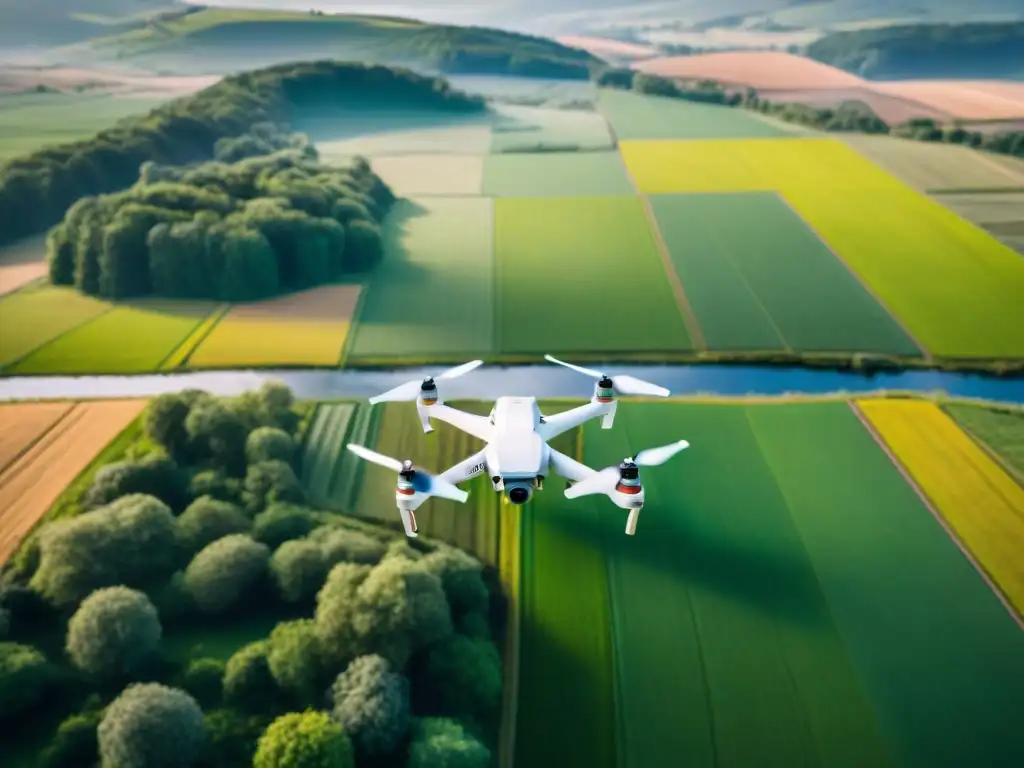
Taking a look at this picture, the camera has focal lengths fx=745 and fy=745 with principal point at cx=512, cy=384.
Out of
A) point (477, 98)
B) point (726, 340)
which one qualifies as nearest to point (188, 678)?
point (726, 340)

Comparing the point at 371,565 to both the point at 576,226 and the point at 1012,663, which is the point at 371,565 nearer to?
the point at 1012,663

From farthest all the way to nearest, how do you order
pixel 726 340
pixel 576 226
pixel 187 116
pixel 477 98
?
pixel 477 98 → pixel 187 116 → pixel 576 226 → pixel 726 340

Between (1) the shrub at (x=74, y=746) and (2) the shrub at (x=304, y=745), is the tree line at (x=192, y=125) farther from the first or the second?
(2) the shrub at (x=304, y=745)

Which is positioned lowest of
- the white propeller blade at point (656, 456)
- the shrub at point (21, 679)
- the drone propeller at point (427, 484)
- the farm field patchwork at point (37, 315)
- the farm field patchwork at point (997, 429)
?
the shrub at point (21, 679)

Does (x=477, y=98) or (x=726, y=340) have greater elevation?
(x=477, y=98)

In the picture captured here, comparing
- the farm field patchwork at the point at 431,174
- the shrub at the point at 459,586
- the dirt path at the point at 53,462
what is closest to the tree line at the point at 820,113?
the farm field patchwork at the point at 431,174

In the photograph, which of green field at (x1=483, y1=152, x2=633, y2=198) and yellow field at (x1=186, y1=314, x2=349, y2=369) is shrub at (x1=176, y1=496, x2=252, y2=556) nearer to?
yellow field at (x1=186, y1=314, x2=349, y2=369)
